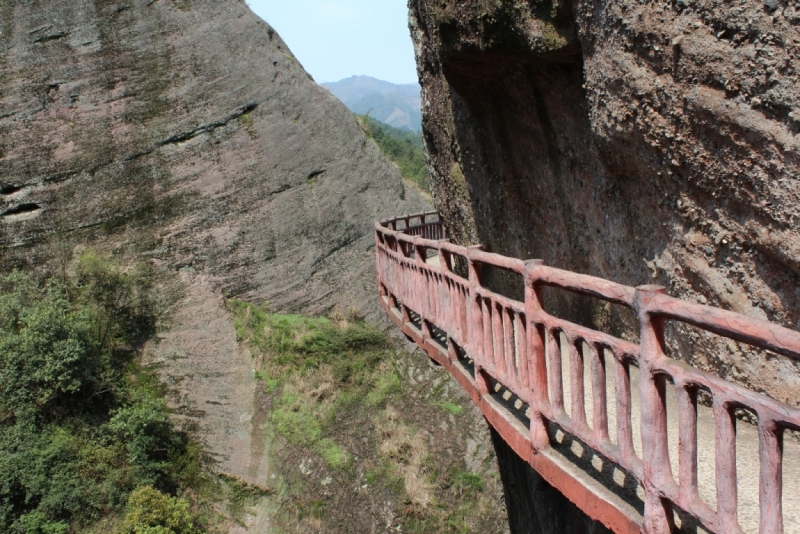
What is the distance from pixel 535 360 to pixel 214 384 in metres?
13.2

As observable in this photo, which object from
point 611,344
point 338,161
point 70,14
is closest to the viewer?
point 611,344

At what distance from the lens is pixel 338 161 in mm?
19469

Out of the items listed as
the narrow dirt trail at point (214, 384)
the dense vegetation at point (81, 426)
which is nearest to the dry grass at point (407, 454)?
the narrow dirt trail at point (214, 384)

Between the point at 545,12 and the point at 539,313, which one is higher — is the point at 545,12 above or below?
above

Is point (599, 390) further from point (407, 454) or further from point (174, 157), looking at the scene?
point (174, 157)

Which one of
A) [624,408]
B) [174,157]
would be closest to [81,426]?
[174,157]

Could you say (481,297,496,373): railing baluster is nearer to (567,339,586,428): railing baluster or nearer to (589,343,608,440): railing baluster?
(567,339,586,428): railing baluster

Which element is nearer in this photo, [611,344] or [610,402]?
[611,344]

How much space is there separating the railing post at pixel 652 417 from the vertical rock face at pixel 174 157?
1563 centimetres

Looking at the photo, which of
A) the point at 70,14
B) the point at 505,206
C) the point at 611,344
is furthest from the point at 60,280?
the point at 611,344

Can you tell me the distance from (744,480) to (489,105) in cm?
494

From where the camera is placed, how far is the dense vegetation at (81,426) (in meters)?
12.0

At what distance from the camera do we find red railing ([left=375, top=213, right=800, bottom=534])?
195 cm

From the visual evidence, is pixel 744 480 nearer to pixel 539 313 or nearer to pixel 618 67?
pixel 539 313
